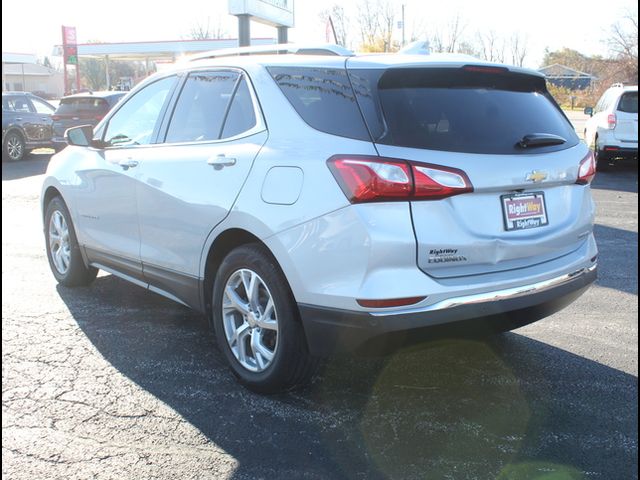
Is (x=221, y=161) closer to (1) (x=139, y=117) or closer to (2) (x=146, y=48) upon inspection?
(1) (x=139, y=117)

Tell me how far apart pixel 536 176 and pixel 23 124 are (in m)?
17.0

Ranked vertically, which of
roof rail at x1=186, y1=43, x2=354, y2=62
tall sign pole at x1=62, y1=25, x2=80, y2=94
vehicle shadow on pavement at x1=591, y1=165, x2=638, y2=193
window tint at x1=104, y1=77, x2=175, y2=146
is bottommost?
vehicle shadow on pavement at x1=591, y1=165, x2=638, y2=193

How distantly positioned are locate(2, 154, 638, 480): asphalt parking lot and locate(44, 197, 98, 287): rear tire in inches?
19.4

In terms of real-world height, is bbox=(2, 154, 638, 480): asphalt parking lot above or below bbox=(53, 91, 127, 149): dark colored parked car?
below

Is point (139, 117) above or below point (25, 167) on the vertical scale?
above

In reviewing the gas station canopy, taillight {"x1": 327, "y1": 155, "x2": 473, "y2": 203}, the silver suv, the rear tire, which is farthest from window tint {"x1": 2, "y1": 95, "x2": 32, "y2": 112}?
the gas station canopy

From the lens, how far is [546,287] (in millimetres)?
3432

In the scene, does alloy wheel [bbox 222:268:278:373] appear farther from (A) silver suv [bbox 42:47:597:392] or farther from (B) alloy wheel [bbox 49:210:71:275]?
(B) alloy wheel [bbox 49:210:71:275]

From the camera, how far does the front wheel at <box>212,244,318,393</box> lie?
11.2 ft

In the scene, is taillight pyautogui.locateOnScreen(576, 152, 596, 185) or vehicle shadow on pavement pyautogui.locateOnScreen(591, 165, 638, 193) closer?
taillight pyautogui.locateOnScreen(576, 152, 596, 185)

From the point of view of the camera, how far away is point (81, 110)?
16359mm

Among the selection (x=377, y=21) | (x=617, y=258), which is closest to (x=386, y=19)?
(x=377, y=21)

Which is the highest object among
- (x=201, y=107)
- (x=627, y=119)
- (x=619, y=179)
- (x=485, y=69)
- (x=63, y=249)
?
(x=485, y=69)

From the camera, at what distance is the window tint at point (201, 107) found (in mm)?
4027
